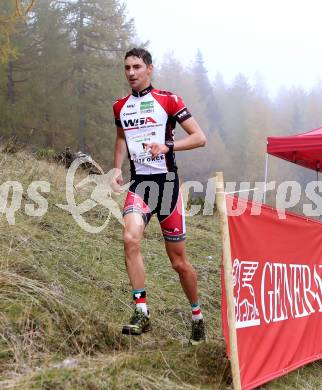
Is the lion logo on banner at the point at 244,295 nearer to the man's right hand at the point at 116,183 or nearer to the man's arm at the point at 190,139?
the man's arm at the point at 190,139

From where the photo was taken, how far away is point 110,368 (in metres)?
3.09

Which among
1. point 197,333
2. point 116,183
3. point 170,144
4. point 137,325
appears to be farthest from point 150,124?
point 197,333

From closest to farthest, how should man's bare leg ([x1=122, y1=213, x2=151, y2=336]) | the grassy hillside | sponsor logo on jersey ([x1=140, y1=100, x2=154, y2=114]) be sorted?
1. the grassy hillside
2. man's bare leg ([x1=122, y1=213, x2=151, y2=336])
3. sponsor logo on jersey ([x1=140, y1=100, x2=154, y2=114])

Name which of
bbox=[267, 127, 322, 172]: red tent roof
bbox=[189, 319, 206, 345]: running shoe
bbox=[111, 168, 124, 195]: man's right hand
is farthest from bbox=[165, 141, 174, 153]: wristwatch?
bbox=[267, 127, 322, 172]: red tent roof

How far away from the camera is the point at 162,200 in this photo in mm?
4250

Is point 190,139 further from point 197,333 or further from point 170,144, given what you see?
point 197,333

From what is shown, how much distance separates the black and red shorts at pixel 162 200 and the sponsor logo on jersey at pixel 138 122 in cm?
43

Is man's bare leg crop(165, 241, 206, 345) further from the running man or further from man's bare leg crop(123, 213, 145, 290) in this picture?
man's bare leg crop(123, 213, 145, 290)

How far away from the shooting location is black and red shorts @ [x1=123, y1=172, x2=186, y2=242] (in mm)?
4188

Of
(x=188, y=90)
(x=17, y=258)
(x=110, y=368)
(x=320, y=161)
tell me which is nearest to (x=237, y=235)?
(x=110, y=368)

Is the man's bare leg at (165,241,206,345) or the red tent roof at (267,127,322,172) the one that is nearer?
the man's bare leg at (165,241,206,345)

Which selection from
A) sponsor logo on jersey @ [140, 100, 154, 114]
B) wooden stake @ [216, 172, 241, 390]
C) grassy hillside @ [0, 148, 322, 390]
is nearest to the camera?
grassy hillside @ [0, 148, 322, 390]

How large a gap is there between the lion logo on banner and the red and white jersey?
1032mm

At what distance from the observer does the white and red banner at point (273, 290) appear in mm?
3770
